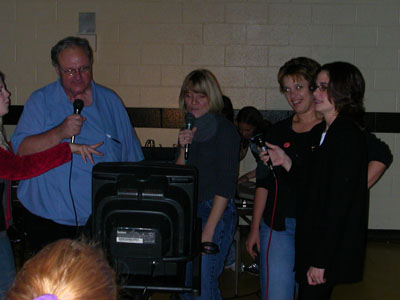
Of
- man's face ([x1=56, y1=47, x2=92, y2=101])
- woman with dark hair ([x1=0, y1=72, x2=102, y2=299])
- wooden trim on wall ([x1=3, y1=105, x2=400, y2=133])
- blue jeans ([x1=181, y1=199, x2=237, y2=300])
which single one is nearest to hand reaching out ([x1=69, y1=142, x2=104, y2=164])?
woman with dark hair ([x1=0, y1=72, x2=102, y2=299])

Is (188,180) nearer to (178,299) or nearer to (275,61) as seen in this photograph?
(178,299)

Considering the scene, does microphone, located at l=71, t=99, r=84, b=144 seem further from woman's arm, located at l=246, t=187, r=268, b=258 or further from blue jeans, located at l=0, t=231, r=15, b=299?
woman's arm, located at l=246, t=187, r=268, b=258

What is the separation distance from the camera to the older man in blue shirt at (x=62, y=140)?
195 centimetres

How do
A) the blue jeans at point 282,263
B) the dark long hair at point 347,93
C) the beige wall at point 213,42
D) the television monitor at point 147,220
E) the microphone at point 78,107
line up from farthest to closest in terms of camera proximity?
the beige wall at point 213,42 → the blue jeans at point 282,263 → the microphone at point 78,107 → the dark long hair at point 347,93 → the television monitor at point 147,220

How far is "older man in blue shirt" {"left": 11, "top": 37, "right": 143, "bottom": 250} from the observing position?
1946 mm

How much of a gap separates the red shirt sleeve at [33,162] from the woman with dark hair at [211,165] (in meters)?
0.54

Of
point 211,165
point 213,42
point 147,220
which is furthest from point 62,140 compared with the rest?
point 213,42

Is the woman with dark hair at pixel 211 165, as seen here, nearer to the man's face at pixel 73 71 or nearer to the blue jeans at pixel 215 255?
the blue jeans at pixel 215 255

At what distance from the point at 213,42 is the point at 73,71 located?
9.50ft

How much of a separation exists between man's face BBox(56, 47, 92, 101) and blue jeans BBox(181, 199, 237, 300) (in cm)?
75

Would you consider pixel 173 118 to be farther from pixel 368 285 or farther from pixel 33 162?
pixel 33 162

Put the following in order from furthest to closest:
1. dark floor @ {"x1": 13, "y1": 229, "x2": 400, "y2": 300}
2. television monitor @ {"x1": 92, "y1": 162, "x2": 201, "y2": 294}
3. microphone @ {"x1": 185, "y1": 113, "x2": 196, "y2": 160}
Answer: dark floor @ {"x1": 13, "y1": 229, "x2": 400, "y2": 300}, microphone @ {"x1": 185, "y1": 113, "x2": 196, "y2": 160}, television monitor @ {"x1": 92, "y1": 162, "x2": 201, "y2": 294}

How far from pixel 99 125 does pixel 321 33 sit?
3.34 m

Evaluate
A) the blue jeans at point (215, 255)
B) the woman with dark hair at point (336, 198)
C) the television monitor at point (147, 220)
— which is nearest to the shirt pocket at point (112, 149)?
the blue jeans at point (215, 255)
